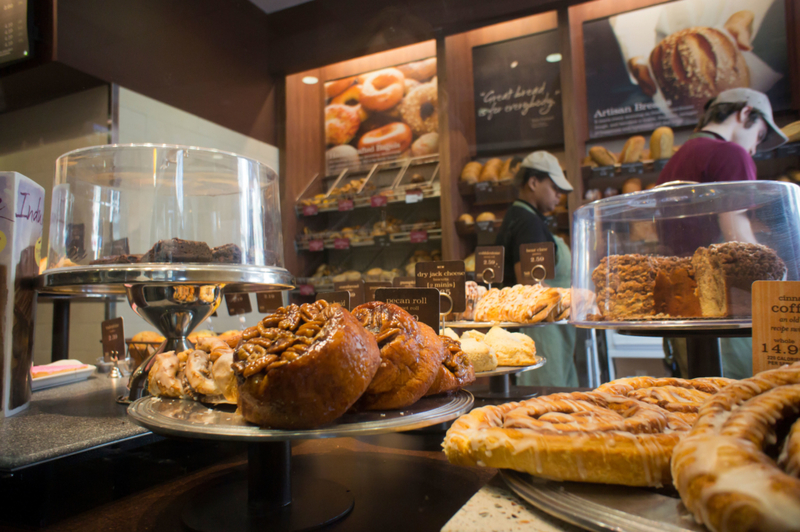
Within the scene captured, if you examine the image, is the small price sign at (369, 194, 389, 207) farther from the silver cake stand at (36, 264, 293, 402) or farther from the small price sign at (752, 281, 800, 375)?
the small price sign at (752, 281, 800, 375)

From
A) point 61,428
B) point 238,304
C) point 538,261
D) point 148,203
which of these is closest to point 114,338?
point 238,304

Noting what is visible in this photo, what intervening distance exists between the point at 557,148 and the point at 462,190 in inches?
32.4

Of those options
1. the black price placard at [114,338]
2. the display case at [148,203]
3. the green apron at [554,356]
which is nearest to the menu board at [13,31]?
the black price placard at [114,338]

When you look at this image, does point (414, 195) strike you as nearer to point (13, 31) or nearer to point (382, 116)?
point (382, 116)

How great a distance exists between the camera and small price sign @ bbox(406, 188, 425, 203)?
3.99m

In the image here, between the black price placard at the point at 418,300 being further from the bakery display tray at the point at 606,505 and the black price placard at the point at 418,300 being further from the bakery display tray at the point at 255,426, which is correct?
the bakery display tray at the point at 606,505

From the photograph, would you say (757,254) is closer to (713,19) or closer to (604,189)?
(604,189)

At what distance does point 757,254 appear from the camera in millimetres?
1411

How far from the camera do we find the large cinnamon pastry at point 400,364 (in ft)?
2.81

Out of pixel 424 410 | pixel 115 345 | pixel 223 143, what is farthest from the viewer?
pixel 223 143

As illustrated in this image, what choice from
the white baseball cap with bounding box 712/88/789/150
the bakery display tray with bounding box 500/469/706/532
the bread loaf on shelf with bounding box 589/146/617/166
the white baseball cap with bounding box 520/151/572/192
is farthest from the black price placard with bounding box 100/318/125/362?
the white baseball cap with bounding box 712/88/789/150

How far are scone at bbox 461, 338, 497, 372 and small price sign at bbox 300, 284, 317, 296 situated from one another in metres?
3.09

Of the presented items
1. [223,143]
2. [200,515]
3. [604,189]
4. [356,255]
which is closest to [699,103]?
[604,189]

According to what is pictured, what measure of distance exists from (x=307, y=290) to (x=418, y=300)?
129 inches
